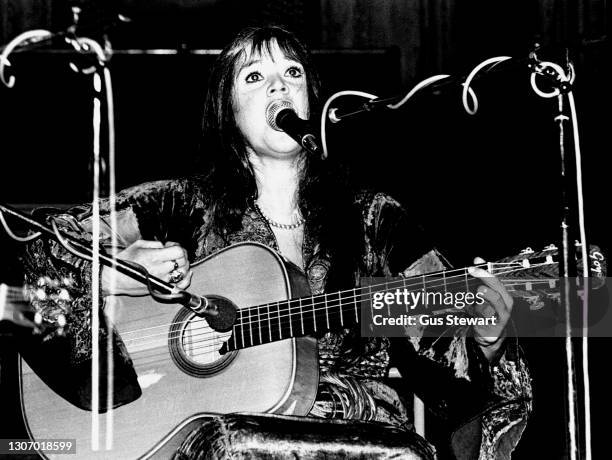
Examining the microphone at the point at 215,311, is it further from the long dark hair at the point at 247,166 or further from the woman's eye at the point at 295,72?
the woman's eye at the point at 295,72

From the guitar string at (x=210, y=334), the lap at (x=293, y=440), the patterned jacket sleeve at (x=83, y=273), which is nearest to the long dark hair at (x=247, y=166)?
the patterned jacket sleeve at (x=83, y=273)

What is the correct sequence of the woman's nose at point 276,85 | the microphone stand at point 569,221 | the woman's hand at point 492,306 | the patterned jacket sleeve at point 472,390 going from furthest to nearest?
the woman's nose at point 276,85, the patterned jacket sleeve at point 472,390, the woman's hand at point 492,306, the microphone stand at point 569,221

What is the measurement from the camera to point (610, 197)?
3.12 metres

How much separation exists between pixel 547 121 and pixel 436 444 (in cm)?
180

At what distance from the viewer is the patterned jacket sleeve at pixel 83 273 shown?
2.03 meters

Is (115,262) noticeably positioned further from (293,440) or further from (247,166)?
(247,166)

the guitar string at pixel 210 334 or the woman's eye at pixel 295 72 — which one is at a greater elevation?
the woman's eye at pixel 295 72

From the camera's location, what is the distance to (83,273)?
2.14m

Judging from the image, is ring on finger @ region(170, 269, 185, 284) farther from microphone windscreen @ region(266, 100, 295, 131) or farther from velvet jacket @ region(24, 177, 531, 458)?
microphone windscreen @ region(266, 100, 295, 131)

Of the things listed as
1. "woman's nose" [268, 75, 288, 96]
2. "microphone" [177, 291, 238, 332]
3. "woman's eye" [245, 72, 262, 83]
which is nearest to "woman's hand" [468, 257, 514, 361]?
"microphone" [177, 291, 238, 332]

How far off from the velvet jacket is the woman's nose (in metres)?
0.35

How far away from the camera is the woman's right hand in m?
2.00

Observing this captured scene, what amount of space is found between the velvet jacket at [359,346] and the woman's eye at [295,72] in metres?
0.41

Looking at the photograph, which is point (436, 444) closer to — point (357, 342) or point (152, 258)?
point (357, 342)
